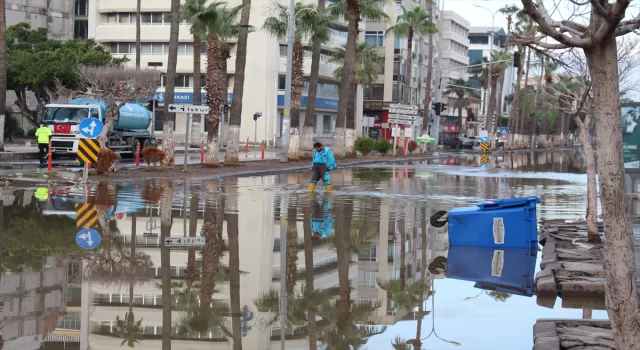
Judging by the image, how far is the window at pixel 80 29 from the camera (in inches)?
3430

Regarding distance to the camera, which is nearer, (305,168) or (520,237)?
(520,237)

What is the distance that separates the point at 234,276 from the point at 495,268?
3.92 meters

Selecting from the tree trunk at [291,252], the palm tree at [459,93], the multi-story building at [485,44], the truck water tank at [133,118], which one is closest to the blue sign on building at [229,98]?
the truck water tank at [133,118]

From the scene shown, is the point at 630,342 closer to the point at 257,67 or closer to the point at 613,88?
the point at 613,88

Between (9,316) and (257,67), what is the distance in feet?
239

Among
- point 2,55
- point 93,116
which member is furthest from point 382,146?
point 2,55

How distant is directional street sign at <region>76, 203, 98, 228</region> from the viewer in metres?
16.3

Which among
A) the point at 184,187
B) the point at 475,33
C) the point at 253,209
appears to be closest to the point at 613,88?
the point at 253,209

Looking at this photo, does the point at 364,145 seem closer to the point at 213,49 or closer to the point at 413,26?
the point at 413,26

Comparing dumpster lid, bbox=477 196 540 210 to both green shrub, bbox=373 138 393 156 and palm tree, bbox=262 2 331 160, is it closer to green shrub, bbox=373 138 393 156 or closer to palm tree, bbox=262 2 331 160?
palm tree, bbox=262 2 331 160

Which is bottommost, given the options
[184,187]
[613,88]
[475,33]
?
[184,187]

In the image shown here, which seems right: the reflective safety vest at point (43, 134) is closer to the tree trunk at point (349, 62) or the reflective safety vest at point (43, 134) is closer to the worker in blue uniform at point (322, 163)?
the worker in blue uniform at point (322, 163)

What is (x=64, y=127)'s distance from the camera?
38.1 m

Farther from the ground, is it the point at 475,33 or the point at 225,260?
the point at 475,33
